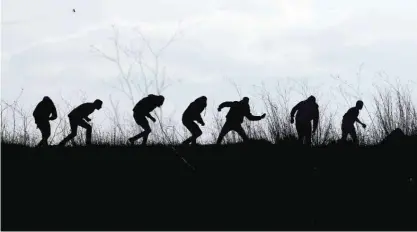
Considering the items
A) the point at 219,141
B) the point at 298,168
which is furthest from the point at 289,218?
the point at 219,141

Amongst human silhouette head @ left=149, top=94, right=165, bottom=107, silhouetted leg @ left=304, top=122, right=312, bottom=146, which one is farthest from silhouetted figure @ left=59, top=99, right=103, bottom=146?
silhouetted leg @ left=304, top=122, right=312, bottom=146

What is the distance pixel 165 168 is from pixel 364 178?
2.94 m

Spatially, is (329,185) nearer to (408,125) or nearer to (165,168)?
(165,168)

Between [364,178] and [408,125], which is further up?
[408,125]

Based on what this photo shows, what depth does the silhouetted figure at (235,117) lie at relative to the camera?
17.3 meters

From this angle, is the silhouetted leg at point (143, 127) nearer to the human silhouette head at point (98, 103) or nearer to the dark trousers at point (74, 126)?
the human silhouette head at point (98, 103)

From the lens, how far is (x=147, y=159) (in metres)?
15.5

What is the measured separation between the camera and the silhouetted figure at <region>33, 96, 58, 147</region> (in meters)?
17.5

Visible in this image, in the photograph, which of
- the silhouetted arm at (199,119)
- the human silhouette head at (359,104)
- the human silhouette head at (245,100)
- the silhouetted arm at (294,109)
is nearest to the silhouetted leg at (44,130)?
the silhouetted arm at (199,119)

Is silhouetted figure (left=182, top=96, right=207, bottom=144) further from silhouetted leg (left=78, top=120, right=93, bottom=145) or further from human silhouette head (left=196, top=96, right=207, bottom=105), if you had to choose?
silhouetted leg (left=78, top=120, right=93, bottom=145)

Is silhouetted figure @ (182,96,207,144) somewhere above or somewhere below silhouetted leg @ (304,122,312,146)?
above

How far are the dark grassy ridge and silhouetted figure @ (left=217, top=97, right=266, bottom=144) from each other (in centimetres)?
122

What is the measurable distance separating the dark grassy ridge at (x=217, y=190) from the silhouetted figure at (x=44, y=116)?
1527 millimetres

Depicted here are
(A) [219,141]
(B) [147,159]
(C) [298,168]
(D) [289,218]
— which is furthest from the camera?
(A) [219,141]
